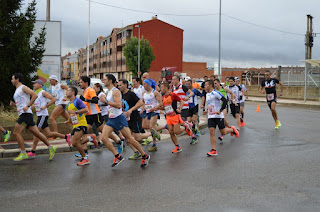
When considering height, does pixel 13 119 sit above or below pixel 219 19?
below

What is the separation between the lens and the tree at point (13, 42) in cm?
1205

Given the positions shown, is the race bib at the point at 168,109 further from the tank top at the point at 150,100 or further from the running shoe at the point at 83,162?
the running shoe at the point at 83,162

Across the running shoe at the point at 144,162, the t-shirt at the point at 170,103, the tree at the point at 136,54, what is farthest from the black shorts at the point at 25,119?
the tree at the point at 136,54

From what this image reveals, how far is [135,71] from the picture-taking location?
68.2m

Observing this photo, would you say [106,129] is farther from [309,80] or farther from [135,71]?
[135,71]

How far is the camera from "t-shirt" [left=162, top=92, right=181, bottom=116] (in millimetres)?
9062

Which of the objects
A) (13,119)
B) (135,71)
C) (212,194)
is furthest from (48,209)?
(135,71)

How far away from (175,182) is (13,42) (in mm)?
8248

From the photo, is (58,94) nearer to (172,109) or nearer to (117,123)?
(172,109)

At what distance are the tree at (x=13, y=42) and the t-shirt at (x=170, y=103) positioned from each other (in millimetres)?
5453

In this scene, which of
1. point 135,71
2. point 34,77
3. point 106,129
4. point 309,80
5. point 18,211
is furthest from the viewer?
point 135,71

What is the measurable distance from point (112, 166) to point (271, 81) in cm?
828

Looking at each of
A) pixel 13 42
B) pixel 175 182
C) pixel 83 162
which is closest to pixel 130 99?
pixel 83 162

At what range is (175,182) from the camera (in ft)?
20.5
